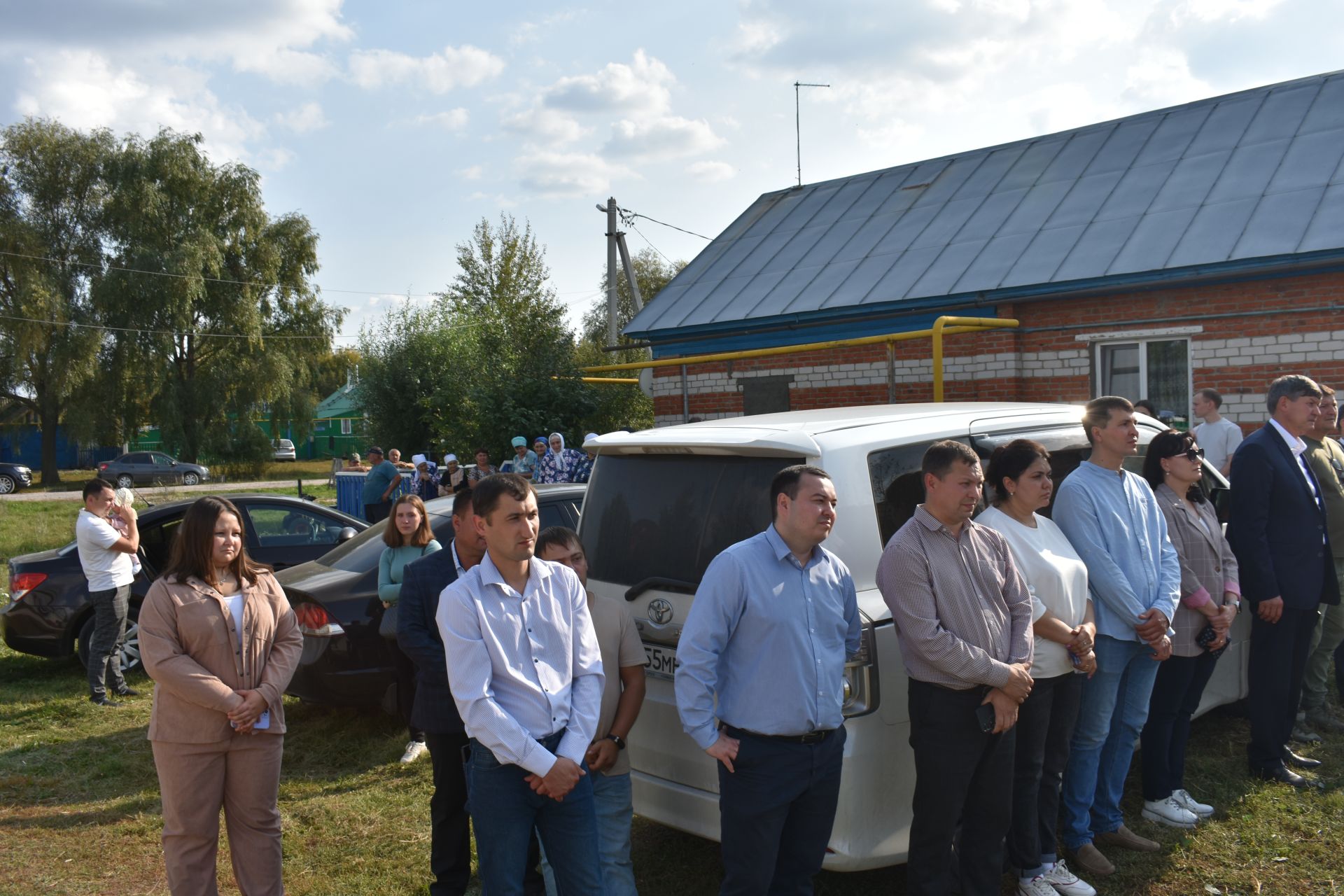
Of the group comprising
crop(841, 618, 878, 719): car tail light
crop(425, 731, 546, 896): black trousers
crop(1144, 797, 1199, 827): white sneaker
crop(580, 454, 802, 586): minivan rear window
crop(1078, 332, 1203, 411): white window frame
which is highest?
crop(1078, 332, 1203, 411): white window frame

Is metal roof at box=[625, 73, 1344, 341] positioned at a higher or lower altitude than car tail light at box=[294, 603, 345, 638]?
higher

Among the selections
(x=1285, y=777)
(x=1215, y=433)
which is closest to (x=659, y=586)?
(x=1285, y=777)

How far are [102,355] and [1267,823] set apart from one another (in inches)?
1537

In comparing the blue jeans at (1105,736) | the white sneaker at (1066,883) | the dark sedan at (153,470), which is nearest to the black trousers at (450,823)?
the white sneaker at (1066,883)

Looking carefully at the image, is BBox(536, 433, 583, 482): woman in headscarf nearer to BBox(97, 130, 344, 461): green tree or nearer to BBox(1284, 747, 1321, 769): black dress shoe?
BBox(1284, 747, 1321, 769): black dress shoe

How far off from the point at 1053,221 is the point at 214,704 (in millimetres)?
11295

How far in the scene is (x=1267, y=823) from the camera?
180 inches

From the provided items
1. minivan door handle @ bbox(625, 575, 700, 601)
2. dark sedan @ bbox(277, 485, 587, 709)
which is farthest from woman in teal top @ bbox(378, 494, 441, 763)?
minivan door handle @ bbox(625, 575, 700, 601)

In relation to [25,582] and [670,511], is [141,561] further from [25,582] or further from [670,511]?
[670,511]

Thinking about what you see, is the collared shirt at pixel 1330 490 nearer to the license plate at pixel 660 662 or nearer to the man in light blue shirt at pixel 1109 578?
the man in light blue shirt at pixel 1109 578

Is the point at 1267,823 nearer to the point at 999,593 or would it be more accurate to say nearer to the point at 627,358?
the point at 999,593

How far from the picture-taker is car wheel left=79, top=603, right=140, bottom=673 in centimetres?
813

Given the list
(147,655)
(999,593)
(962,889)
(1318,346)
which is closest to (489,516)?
(147,655)

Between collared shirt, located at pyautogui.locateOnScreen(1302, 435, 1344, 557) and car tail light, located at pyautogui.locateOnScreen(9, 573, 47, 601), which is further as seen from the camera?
car tail light, located at pyautogui.locateOnScreen(9, 573, 47, 601)
